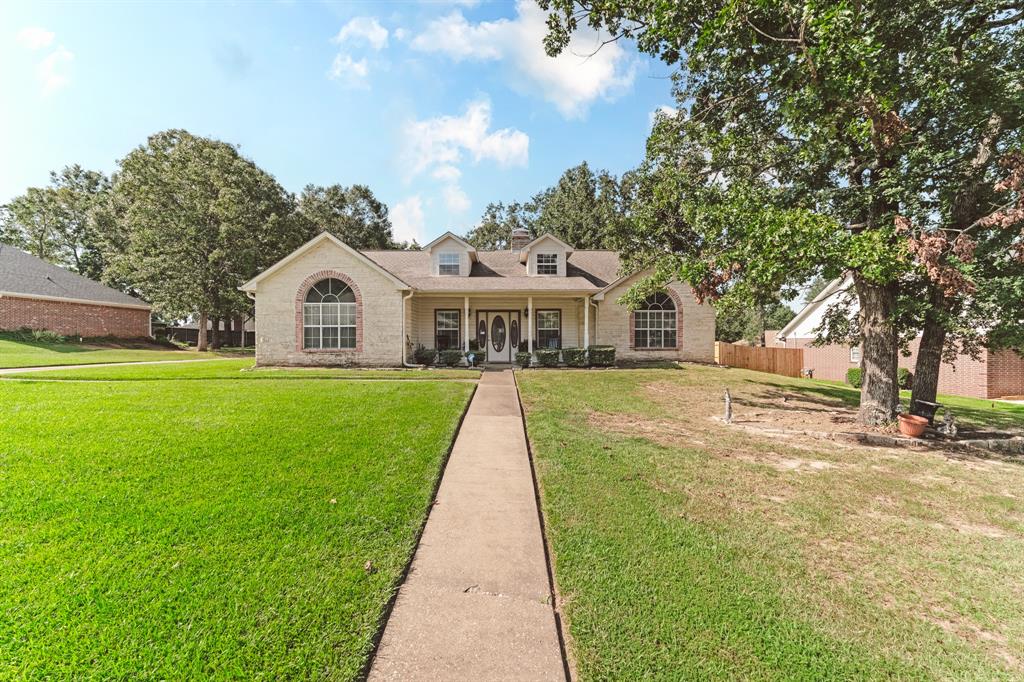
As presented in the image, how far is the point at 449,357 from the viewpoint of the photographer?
1675 centimetres

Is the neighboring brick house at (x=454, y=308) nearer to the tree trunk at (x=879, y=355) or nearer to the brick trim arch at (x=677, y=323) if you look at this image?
the brick trim arch at (x=677, y=323)

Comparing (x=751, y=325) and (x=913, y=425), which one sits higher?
(x=751, y=325)

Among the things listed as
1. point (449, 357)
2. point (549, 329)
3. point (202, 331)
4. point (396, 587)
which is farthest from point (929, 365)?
point (202, 331)

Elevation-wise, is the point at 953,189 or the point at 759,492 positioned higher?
the point at 953,189

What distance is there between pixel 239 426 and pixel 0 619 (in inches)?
167

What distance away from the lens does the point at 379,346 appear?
1609 cm

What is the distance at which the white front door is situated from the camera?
1889 centimetres

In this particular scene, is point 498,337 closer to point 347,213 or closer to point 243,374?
point 243,374

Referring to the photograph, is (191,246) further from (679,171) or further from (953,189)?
(953,189)

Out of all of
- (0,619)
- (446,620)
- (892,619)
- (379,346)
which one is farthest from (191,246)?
(892,619)

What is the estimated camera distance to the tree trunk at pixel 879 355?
8.20 metres

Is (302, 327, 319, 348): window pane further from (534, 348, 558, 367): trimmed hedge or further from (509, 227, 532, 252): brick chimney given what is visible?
(509, 227, 532, 252): brick chimney

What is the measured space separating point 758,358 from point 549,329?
1062 cm

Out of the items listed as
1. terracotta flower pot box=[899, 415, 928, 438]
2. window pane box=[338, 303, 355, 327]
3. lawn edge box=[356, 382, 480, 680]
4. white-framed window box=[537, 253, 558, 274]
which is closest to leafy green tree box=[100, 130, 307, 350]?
window pane box=[338, 303, 355, 327]
